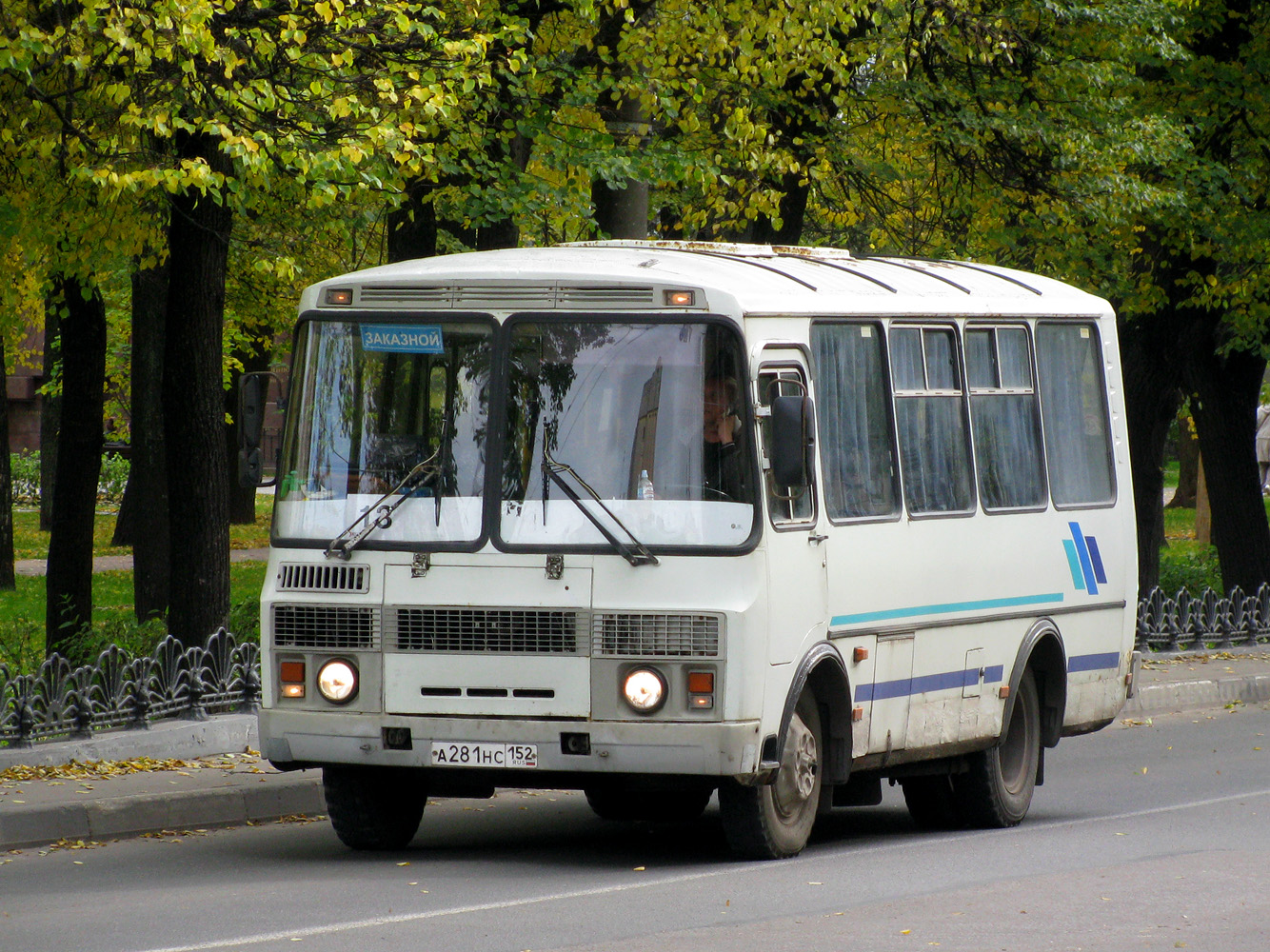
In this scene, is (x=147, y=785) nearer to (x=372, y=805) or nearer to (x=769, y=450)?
(x=372, y=805)

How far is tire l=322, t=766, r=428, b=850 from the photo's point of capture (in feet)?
32.0

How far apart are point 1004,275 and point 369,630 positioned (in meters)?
5.01

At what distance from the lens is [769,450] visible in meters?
9.14

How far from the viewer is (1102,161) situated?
19000 millimetres

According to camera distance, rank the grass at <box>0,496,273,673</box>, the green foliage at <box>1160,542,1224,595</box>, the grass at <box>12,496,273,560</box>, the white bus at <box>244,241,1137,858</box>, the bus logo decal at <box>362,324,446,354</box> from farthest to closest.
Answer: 1. the grass at <box>12,496,273,560</box>
2. the green foliage at <box>1160,542,1224,595</box>
3. the grass at <box>0,496,273,673</box>
4. the bus logo decal at <box>362,324,446,354</box>
5. the white bus at <box>244,241,1137,858</box>

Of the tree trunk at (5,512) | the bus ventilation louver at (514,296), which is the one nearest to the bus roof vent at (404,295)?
the bus ventilation louver at (514,296)

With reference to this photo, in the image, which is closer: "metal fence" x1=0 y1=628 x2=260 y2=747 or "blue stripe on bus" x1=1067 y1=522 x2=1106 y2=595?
"metal fence" x1=0 y1=628 x2=260 y2=747

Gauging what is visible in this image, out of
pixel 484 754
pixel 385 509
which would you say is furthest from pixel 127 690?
pixel 484 754

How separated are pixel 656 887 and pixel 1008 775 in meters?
3.56

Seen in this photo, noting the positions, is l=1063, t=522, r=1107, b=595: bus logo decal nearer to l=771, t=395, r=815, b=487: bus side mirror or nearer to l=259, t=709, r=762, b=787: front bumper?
l=771, t=395, r=815, b=487: bus side mirror

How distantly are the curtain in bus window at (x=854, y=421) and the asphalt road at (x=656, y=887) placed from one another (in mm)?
1716

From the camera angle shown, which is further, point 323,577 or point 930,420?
point 930,420

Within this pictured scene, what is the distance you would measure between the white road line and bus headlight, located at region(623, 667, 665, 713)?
75 cm

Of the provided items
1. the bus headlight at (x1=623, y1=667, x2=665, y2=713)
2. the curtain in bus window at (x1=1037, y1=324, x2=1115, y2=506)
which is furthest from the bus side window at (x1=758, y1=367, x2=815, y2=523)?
the curtain in bus window at (x1=1037, y1=324, x2=1115, y2=506)
